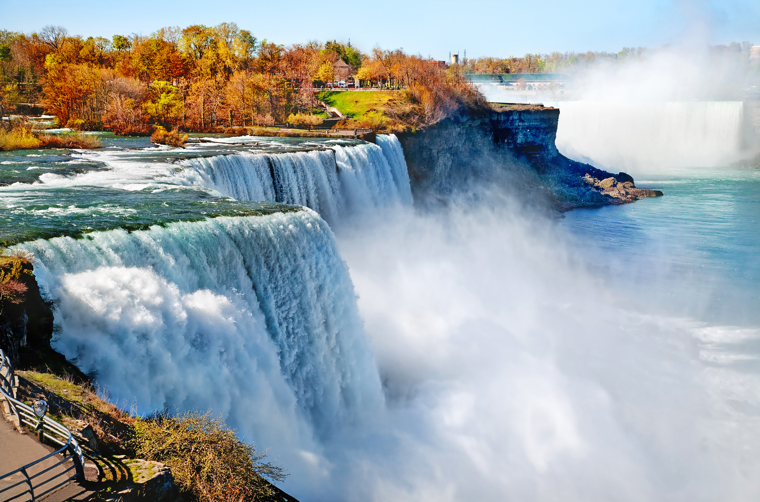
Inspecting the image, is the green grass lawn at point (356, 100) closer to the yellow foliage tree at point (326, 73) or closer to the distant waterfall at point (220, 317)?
the yellow foliage tree at point (326, 73)

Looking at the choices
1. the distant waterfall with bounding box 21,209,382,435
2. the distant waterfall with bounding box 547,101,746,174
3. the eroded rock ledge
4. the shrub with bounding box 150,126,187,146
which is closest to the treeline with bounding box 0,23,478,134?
the shrub with bounding box 150,126,187,146

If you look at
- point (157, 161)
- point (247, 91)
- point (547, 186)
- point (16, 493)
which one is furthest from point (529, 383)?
point (247, 91)

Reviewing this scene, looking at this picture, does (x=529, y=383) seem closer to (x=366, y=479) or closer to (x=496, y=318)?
(x=496, y=318)

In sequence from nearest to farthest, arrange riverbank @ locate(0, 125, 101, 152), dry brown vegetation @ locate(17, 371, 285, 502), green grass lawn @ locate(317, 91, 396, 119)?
dry brown vegetation @ locate(17, 371, 285, 502)
riverbank @ locate(0, 125, 101, 152)
green grass lawn @ locate(317, 91, 396, 119)

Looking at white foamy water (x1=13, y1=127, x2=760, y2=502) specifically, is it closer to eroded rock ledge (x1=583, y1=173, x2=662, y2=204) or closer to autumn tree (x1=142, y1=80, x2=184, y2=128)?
eroded rock ledge (x1=583, y1=173, x2=662, y2=204)

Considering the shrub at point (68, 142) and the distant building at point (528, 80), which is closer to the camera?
the shrub at point (68, 142)

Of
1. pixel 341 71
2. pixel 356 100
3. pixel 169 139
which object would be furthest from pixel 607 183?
pixel 341 71

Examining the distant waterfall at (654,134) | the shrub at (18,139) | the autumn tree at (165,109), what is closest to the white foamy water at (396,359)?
the shrub at (18,139)
